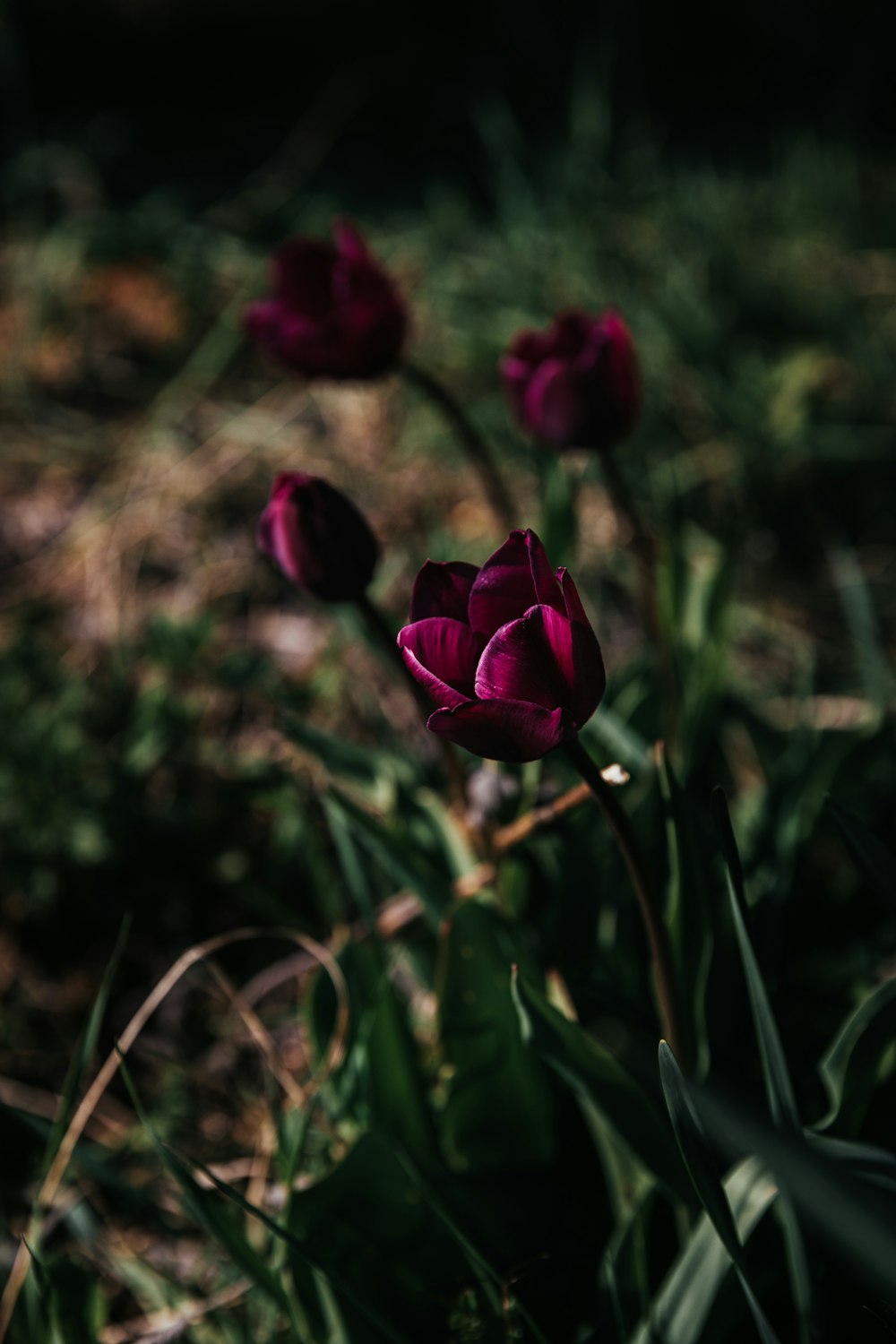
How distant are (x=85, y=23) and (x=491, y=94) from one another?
1.26 meters

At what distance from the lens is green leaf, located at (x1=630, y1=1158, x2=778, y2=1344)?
0.76m

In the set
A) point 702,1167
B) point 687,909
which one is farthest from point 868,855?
point 702,1167

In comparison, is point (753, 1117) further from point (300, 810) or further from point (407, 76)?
point (407, 76)

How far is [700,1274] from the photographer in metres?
0.76

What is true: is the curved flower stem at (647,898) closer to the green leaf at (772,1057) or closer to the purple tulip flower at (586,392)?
the green leaf at (772,1057)

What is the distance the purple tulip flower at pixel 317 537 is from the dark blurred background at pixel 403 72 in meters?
2.72

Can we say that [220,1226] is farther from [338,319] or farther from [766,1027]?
[338,319]

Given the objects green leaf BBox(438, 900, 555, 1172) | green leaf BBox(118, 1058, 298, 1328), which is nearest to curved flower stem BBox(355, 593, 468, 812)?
green leaf BBox(438, 900, 555, 1172)

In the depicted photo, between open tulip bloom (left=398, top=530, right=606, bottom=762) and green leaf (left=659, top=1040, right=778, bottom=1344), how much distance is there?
198 millimetres

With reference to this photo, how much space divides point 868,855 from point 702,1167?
0.83 feet

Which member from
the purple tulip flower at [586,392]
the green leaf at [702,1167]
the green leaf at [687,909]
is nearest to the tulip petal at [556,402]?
the purple tulip flower at [586,392]

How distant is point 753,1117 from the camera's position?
0.46 m

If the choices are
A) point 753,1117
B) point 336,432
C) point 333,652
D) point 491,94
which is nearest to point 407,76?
point 491,94

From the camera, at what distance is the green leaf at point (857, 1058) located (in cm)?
77
